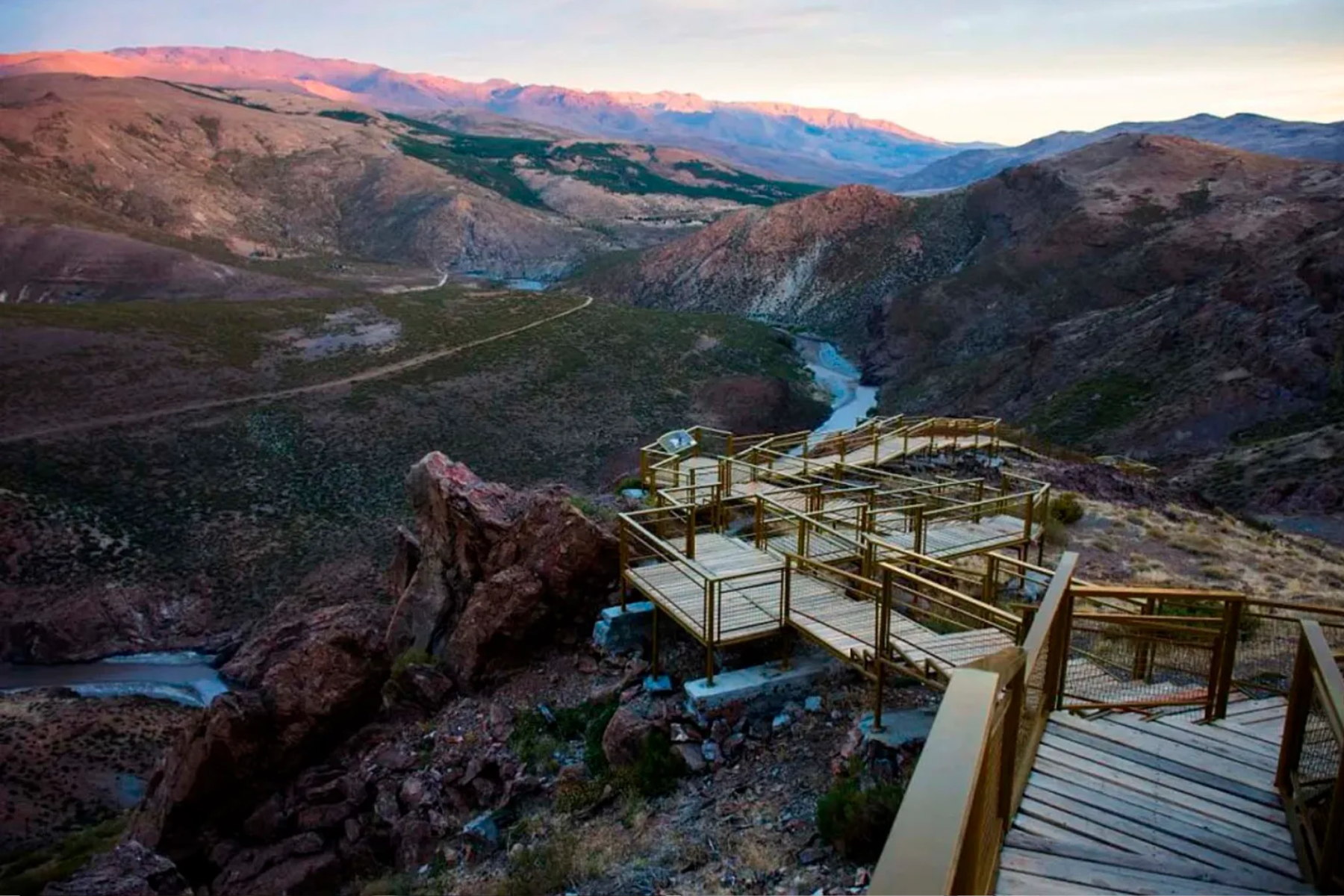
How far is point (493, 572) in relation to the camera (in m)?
14.7

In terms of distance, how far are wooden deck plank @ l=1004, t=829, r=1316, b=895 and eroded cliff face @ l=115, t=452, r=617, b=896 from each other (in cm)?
702

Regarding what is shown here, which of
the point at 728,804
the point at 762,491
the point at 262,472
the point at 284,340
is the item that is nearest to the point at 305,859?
the point at 728,804

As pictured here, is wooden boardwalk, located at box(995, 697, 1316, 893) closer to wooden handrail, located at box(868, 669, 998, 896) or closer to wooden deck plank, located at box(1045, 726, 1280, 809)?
wooden deck plank, located at box(1045, 726, 1280, 809)

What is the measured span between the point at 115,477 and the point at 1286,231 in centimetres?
5987

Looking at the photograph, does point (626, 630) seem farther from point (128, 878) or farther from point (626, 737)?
point (128, 878)

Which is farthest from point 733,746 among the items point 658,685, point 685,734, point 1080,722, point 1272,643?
point 1272,643

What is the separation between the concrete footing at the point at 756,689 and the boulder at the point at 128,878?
23.6ft

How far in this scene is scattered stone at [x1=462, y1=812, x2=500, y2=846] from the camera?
9352mm

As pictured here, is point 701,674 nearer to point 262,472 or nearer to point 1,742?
point 1,742

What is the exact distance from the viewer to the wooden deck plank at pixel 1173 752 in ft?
15.9

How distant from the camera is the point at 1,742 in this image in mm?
20703

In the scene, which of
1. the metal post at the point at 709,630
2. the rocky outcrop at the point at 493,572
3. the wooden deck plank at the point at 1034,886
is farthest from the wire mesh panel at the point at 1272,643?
the rocky outcrop at the point at 493,572

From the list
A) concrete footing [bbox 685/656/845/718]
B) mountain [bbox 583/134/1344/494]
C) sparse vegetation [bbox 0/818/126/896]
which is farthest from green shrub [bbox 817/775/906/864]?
mountain [bbox 583/134/1344/494]

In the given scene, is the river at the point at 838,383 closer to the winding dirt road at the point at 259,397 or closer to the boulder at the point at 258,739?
the winding dirt road at the point at 259,397
